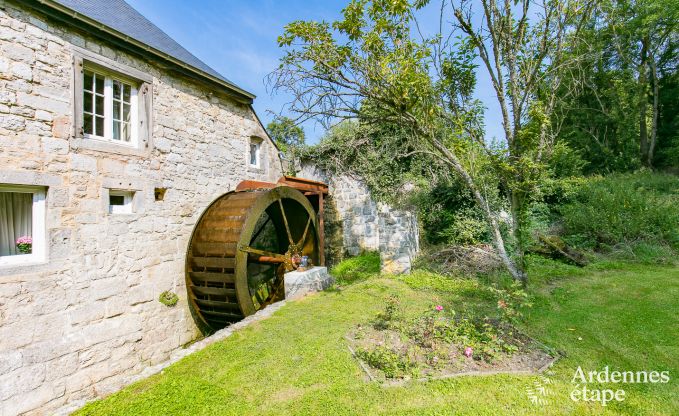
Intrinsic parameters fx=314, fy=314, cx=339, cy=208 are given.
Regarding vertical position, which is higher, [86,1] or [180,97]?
[86,1]

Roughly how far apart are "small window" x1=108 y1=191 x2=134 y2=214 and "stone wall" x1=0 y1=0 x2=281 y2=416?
124mm

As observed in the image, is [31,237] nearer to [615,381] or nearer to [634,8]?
[615,381]

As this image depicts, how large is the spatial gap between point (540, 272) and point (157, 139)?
23.0 ft

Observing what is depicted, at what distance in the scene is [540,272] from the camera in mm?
5781

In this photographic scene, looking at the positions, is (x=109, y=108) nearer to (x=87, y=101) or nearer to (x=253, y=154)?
(x=87, y=101)

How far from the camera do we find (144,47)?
15.3 ft

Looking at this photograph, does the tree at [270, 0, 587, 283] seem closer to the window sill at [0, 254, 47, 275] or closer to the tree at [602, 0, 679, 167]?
the window sill at [0, 254, 47, 275]

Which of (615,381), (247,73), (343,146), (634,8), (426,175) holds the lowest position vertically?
(615,381)

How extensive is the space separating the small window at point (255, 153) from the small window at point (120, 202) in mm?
2818

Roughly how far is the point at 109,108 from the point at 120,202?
4.39 feet

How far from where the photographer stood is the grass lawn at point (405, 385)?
228cm

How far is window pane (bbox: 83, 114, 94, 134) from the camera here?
13.7 ft

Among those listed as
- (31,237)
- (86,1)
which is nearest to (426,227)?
(31,237)

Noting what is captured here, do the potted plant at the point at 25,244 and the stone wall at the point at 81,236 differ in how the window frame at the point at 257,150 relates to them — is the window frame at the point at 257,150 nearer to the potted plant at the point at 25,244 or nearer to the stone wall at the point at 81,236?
the stone wall at the point at 81,236
